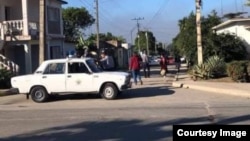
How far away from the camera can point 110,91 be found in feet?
64.4

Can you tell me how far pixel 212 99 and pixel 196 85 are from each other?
4.61m

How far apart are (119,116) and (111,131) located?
2677mm

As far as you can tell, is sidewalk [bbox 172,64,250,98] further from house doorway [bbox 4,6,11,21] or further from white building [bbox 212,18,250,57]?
house doorway [bbox 4,6,11,21]

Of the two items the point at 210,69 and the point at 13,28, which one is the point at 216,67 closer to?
the point at 210,69

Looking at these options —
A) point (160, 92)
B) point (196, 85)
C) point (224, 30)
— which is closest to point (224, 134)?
point (160, 92)

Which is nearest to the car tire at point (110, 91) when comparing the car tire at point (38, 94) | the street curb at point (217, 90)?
the car tire at point (38, 94)

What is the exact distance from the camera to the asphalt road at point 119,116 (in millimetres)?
11148

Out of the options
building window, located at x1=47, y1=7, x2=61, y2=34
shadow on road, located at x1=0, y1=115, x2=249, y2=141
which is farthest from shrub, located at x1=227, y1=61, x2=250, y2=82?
building window, located at x1=47, y1=7, x2=61, y2=34

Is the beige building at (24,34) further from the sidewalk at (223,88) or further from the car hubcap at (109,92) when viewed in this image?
the car hubcap at (109,92)

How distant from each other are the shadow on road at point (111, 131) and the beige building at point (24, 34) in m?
18.6

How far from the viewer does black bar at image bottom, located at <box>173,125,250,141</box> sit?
5914 millimetres

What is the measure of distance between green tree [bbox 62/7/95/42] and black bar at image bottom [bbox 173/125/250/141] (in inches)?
2911

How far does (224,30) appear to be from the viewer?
3603 cm

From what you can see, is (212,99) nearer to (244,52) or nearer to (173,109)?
(173,109)
